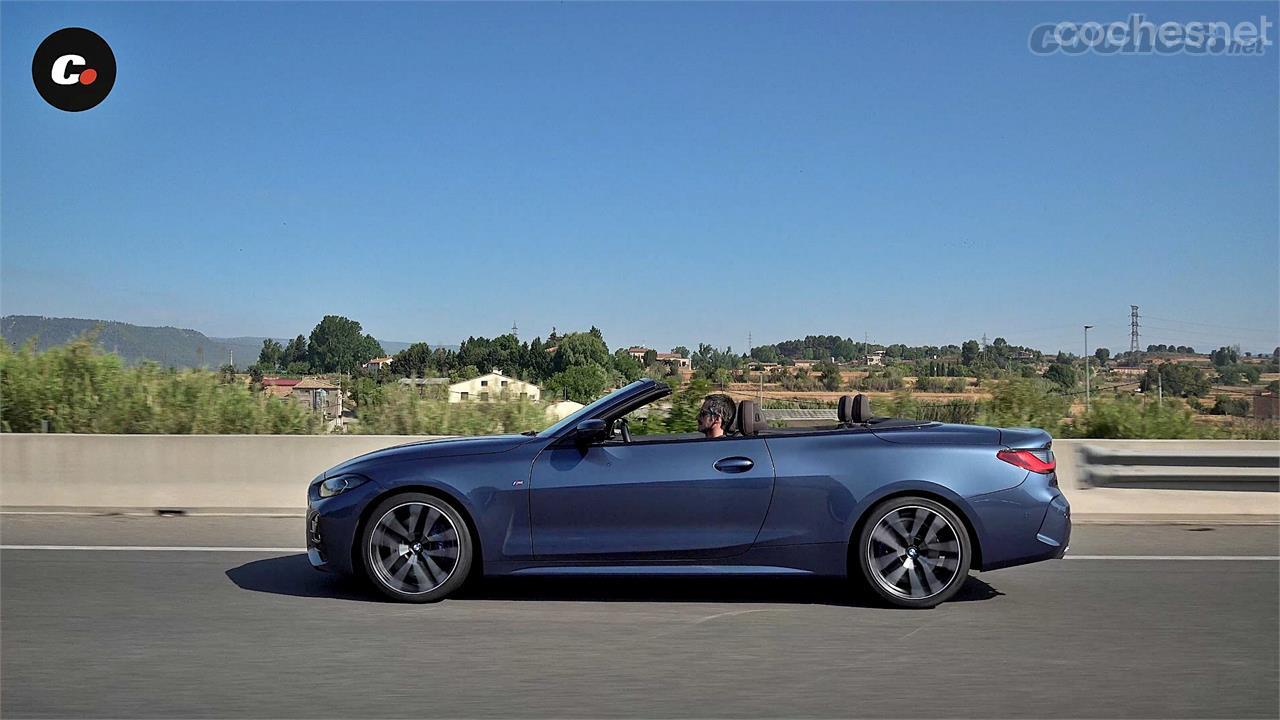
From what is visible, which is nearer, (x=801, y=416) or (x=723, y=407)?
(x=723, y=407)

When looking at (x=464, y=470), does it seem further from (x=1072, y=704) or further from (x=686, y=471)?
(x=1072, y=704)

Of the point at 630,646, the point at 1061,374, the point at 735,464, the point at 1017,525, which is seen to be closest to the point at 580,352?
the point at 1061,374

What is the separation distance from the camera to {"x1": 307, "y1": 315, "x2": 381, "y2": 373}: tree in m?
16.3

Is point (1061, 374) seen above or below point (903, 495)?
above

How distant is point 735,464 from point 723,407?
1.80 feet

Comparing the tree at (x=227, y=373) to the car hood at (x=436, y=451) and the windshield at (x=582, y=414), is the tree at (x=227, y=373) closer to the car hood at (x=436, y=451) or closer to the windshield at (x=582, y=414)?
the car hood at (x=436, y=451)

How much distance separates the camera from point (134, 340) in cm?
1538

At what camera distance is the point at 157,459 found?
39.1ft

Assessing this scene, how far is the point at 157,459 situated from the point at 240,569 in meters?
4.04

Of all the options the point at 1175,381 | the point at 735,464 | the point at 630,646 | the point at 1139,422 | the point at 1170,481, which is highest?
the point at 1175,381

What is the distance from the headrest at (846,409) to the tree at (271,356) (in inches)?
375

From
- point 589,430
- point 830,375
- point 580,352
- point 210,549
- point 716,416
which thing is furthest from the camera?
point 830,375

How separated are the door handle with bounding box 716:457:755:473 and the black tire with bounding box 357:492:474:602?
160 cm

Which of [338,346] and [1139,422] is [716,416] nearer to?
[1139,422]
